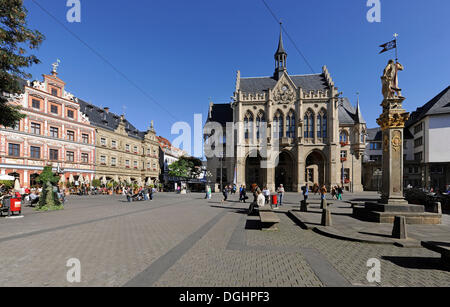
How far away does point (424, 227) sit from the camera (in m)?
8.96

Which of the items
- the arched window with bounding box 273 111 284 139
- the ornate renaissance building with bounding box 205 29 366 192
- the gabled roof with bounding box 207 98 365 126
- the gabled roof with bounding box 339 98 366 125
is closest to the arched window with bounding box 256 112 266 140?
the ornate renaissance building with bounding box 205 29 366 192

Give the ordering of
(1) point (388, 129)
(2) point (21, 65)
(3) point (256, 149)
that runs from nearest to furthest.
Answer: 1. (1) point (388, 129)
2. (2) point (21, 65)
3. (3) point (256, 149)

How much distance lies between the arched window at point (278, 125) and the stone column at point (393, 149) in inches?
1188

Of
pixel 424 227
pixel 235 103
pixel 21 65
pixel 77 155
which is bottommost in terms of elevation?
pixel 424 227

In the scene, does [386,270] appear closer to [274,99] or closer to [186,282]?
[186,282]

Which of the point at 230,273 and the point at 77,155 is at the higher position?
the point at 77,155

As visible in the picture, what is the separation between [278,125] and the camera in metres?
41.8

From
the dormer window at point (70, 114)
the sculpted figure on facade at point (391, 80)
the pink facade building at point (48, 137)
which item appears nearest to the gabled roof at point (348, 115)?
the sculpted figure on facade at point (391, 80)

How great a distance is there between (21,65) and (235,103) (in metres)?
34.7

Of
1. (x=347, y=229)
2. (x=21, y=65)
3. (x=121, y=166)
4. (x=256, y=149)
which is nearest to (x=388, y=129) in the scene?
(x=347, y=229)

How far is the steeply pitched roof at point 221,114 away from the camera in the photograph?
5075 cm

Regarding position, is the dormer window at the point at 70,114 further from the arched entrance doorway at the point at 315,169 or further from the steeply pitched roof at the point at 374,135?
the steeply pitched roof at the point at 374,135
